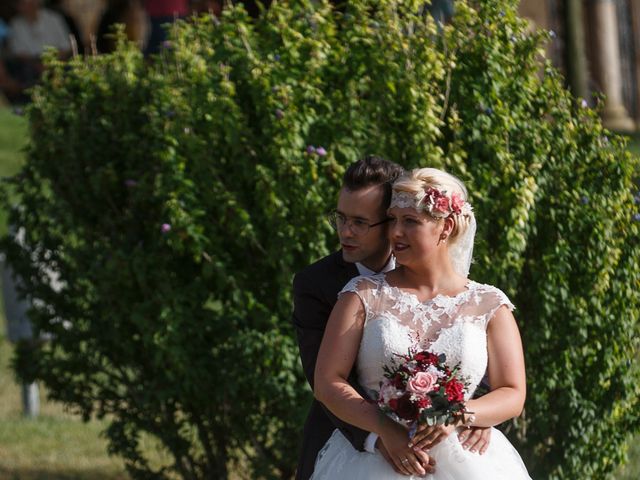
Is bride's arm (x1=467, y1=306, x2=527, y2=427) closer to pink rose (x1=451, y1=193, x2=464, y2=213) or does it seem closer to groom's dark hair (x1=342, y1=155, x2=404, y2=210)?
pink rose (x1=451, y1=193, x2=464, y2=213)

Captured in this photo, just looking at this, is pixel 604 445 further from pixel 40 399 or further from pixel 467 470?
pixel 40 399

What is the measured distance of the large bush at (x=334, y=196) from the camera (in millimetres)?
5215

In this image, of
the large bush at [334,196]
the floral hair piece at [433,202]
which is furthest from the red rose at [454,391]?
the large bush at [334,196]

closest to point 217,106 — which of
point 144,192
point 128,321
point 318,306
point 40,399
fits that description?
point 144,192

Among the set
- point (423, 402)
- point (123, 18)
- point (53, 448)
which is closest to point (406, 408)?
point (423, 402)

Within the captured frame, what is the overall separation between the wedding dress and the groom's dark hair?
0.29m

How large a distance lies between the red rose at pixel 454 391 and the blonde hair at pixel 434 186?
1.67ft

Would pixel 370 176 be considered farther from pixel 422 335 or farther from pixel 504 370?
pixel 504 370

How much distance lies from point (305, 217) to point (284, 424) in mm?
965

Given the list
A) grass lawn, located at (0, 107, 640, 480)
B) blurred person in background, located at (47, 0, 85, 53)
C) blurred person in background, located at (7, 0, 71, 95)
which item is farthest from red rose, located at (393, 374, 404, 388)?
blurred person in background, located at (7, 0, 71, 95)

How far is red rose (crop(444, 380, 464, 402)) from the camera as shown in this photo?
3449 millimetres

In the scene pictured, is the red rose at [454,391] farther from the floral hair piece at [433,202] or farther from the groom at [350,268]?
the floral hair piece at [433,202]

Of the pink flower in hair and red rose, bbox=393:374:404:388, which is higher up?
the pink flower in hair

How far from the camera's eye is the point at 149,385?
5.89 meters
